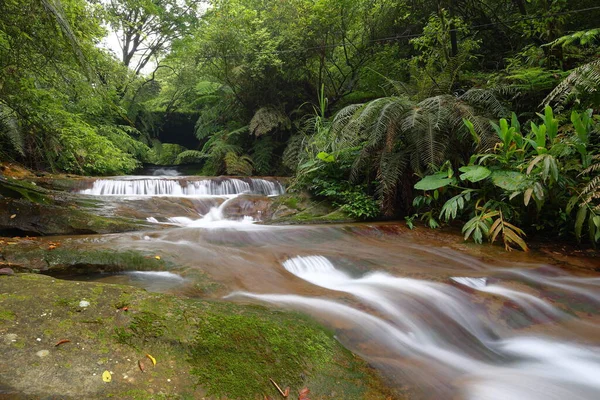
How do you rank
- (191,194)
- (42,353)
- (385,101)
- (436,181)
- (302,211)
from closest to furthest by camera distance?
(42,353) < (436,181) < (385,101) < (302,211) < (191,194)

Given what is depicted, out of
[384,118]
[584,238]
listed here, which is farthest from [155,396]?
[584,238]

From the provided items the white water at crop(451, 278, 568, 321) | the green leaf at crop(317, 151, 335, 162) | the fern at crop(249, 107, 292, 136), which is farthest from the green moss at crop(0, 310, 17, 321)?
the fern at crop(249, 107, 292, 136)

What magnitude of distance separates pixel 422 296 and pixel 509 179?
254 centimetres

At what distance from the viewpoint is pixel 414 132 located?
5.46m

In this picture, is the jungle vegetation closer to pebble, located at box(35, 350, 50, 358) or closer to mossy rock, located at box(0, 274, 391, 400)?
mossy rock, located at box(0, 274, 391, 400)

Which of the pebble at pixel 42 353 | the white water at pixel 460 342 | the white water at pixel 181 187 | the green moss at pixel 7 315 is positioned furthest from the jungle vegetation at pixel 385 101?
the pebble at pixel 42 353

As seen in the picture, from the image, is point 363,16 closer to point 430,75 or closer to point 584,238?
point 430,75

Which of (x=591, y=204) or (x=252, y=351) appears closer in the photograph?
(x=252, y=351)

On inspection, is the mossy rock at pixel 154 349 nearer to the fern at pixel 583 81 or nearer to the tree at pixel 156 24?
the fern at pixel 583 81

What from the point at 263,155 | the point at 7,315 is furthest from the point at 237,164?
the point at 7,315

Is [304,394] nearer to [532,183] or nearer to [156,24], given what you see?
[532,183]

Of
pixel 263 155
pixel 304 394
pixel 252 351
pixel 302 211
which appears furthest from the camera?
pixel 263 155

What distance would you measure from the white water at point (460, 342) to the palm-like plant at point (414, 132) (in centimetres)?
262

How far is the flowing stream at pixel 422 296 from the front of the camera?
2033 mm
